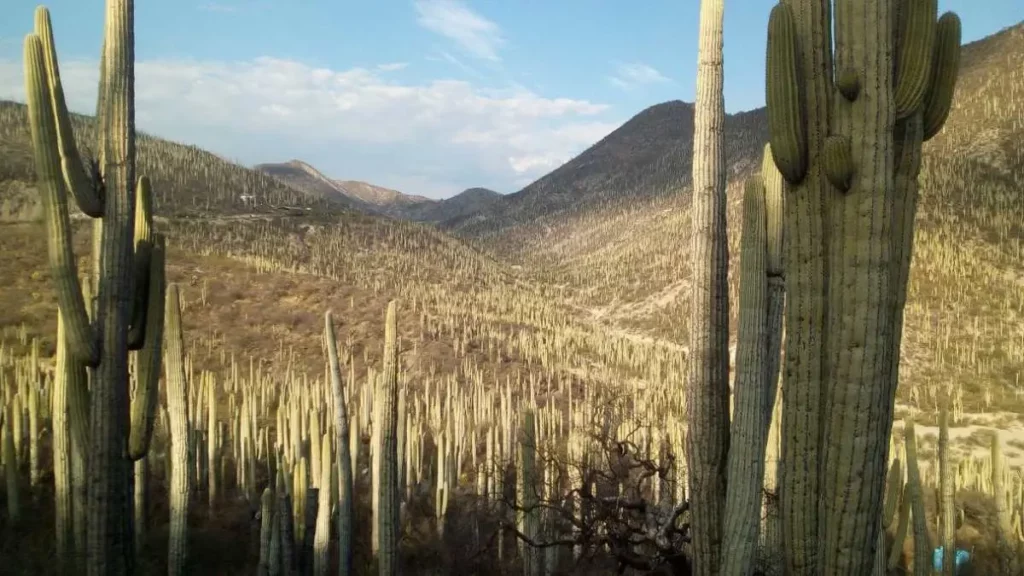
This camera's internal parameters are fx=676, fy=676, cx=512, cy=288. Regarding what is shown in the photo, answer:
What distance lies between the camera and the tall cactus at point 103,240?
463cm

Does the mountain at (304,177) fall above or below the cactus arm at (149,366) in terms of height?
above

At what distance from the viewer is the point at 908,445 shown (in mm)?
7289

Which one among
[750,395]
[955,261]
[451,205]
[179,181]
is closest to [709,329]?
[750,395]

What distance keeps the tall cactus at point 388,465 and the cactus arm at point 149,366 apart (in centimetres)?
214

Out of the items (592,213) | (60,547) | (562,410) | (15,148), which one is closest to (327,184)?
(592,213)

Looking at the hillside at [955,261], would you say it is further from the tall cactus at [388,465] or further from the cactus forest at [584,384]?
the tall cactus at [388,465]

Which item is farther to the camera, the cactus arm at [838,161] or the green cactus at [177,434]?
the green cactus at [177,434]

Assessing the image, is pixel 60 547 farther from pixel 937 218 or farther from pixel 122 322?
pixel 937 218

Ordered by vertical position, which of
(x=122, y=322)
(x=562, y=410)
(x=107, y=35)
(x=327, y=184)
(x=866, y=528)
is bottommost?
(x=562, y=410)

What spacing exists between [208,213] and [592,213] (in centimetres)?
4034

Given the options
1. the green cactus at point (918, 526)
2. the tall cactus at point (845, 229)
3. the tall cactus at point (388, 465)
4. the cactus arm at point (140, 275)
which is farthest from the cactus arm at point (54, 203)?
the green cactus at point (918, 526)

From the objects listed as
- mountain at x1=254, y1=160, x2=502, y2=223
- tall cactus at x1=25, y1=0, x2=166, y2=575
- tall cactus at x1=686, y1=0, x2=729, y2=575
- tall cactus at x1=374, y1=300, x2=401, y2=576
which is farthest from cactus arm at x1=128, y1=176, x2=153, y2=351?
mountain at x1=254, y1=160, x2=502, y2=223

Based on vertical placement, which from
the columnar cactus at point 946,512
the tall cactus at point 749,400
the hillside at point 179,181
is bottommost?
the columnar cactus at point 946,512

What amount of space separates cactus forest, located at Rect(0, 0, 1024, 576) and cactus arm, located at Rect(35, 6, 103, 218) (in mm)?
22
